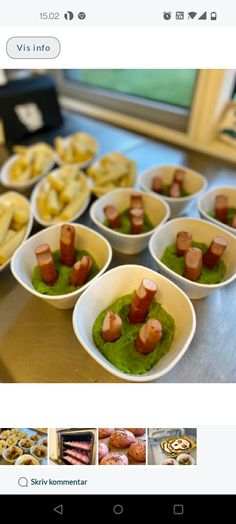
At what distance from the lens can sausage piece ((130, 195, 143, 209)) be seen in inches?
24.8

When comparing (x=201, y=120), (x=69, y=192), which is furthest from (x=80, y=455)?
(x=201, y=120)

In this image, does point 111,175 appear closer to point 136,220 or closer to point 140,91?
point 136,220

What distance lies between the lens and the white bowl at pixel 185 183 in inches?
25.6

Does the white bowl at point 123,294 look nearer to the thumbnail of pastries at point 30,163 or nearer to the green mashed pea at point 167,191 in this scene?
the green mashed pea at point 167,191

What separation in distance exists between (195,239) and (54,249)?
24 centimetres

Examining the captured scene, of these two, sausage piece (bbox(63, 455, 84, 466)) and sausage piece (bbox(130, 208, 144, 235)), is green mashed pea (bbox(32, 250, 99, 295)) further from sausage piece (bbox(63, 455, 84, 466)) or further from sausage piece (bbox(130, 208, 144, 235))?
sausage piece (bbox(63, 455, 84, 466))

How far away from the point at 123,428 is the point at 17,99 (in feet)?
2.74

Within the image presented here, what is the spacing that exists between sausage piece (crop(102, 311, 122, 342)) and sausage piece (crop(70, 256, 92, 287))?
0.27 ft

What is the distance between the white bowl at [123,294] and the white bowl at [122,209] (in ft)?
0.32
